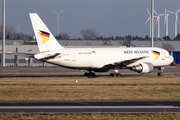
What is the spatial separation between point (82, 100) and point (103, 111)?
196 inches

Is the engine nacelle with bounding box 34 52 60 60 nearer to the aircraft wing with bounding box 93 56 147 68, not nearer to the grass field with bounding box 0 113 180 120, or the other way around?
the aircraft wing with bounding box 93 56 147 68

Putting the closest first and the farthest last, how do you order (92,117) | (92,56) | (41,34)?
(92,117) → (41,34) → (92,56)

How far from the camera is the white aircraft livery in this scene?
4012 centimetres

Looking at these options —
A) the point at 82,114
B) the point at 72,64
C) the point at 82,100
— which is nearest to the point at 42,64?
the point at 72,64

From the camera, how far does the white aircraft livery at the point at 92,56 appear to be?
4012 cm

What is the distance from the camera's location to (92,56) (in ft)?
137

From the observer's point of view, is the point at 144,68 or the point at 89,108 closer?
the point at 89,108

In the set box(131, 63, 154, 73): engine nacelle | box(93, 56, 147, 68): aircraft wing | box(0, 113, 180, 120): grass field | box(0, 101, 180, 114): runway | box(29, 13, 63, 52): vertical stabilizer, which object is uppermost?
box(29, 13, 63, 52): vertical stabilizer

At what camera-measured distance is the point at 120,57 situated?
1670 inches

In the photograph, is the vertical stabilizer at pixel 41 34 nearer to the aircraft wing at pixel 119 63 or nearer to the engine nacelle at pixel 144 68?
the aircraft wing at pixel 119 63

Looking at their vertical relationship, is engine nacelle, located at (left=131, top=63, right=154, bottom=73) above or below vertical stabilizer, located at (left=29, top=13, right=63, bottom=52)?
below

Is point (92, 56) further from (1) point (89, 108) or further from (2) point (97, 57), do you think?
(1) point (89, 108)

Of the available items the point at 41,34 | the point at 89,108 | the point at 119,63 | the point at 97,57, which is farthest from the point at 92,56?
the point at 89,108

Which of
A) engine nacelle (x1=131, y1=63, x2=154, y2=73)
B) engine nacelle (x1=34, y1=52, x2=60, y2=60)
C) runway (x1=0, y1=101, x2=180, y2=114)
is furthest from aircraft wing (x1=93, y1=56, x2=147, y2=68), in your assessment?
runway (x1=0, y1=101, x2=180, y2=114)
